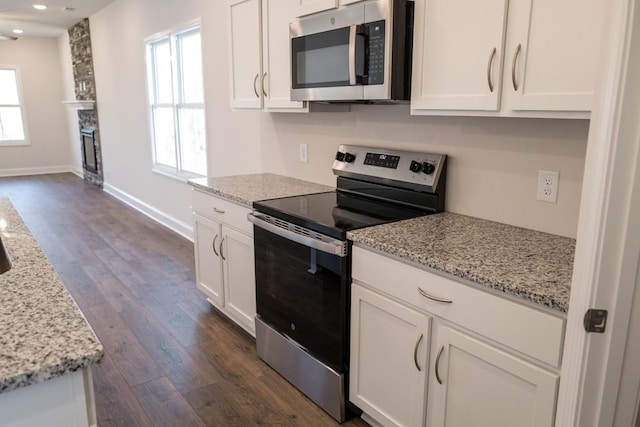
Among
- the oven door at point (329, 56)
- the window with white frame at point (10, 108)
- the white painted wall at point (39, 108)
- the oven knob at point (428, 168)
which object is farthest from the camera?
the white painted wall at point (39, 108)

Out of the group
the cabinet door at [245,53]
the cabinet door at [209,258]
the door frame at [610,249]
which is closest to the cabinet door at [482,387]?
the door frame at [610,249]

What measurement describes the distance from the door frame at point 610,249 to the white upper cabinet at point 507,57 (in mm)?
370

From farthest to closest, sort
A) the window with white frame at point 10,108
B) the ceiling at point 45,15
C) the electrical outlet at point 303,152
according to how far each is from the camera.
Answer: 1. the window with white frame at point 10,108
2. the ceiling at point 45,15
3. the electrical outlet at point 303,152

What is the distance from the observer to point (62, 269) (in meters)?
4.15

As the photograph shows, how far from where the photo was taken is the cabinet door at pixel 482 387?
4.51ft

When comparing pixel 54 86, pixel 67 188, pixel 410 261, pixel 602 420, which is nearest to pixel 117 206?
pixel 67 188

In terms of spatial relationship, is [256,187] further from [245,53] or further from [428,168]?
[428,168]

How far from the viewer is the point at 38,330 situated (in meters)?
1.02

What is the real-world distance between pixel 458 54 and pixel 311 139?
1.41 meters

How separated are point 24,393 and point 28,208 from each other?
659 centimetres

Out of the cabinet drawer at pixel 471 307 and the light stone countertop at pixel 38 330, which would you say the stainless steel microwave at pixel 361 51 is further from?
the light stone countertop at pixel 38 330

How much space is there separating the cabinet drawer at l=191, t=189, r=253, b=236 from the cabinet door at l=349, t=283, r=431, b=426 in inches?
36.5

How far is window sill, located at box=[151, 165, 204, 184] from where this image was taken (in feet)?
16.3

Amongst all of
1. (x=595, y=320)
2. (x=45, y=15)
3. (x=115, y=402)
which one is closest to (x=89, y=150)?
(x=45, y=15)
